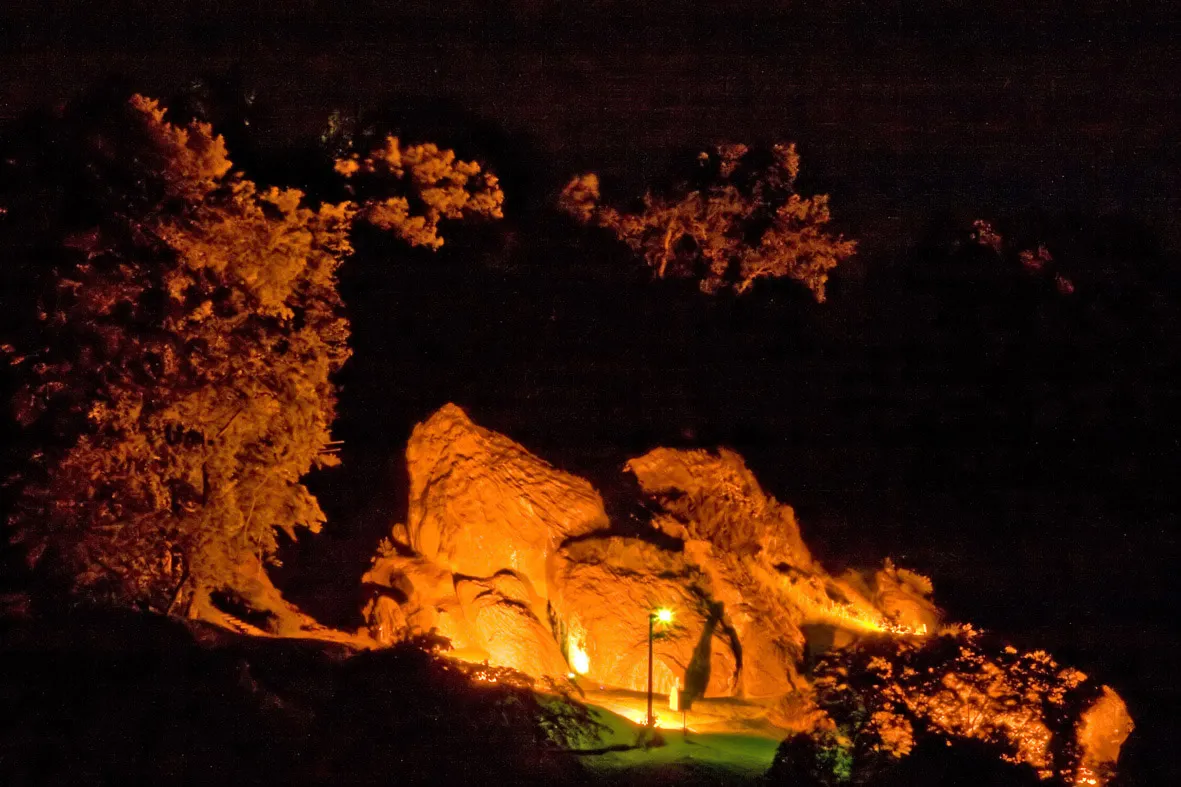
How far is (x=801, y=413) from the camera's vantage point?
2238 cm

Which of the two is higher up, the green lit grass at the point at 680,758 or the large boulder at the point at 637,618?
the large boulder at the point at 637,618

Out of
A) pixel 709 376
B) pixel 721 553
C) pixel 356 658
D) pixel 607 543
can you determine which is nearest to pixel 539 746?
pixel 356 658

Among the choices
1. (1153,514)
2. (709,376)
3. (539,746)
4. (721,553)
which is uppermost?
(709,376)

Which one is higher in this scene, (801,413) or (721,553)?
(801,413)

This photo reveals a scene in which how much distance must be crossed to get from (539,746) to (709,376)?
34.4ft

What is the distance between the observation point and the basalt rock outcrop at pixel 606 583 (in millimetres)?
16641

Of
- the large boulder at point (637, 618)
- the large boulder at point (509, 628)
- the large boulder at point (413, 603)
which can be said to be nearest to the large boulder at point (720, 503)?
the large boulder at point (637, 618)

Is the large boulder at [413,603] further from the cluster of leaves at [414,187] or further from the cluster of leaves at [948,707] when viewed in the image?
the cluster of leaves at [414,187]

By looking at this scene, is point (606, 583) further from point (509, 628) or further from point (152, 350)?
point (152, 350)

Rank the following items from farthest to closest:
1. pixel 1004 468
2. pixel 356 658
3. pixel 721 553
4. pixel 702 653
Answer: pixel 1004 468 → pixel 721 553 → pixel 702 653 → pixel 356 658

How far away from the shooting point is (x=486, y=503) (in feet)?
58.4

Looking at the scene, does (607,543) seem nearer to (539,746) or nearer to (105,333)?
(539,746)

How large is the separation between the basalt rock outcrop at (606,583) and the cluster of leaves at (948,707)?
0.85 meters

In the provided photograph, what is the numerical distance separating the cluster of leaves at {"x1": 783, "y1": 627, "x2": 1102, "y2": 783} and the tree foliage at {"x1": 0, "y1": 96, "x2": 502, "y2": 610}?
8.14 metres
